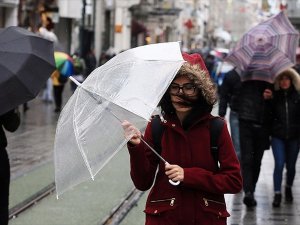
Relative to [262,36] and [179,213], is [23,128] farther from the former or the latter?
[179,213]

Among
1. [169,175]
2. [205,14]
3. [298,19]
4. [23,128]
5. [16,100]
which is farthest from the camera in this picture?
[205,14]

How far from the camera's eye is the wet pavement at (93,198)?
27.2 ft

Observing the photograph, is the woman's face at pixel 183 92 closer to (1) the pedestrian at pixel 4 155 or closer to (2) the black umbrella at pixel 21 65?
(2) the black umbrella at pixel 21 65

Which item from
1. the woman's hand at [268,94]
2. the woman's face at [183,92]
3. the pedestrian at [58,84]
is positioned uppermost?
the woman's face at [183,92]

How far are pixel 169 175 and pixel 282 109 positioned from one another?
5.20 m

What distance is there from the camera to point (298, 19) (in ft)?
163

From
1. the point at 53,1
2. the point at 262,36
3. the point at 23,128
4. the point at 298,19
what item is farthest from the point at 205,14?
the point at 262,36

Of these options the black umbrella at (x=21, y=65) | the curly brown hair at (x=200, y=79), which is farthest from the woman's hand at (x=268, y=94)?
the curly brown hair at (x=200, y=79)

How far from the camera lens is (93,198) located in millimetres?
9477

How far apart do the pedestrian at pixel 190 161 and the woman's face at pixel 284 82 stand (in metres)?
4.89

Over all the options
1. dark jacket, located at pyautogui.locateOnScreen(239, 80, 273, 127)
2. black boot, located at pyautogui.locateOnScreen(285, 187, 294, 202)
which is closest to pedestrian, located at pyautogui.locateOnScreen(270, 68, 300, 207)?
dark jacket, located at pyautogui.locateOnScreen(239, 80, 273, 127)

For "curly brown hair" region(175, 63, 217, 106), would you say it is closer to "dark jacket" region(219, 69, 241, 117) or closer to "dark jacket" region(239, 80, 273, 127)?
"dark jacket" region(239, 80, 273, 127)

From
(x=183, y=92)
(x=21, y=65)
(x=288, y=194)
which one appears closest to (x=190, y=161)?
(x=183, y=92)

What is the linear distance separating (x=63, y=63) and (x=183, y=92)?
1525cm
